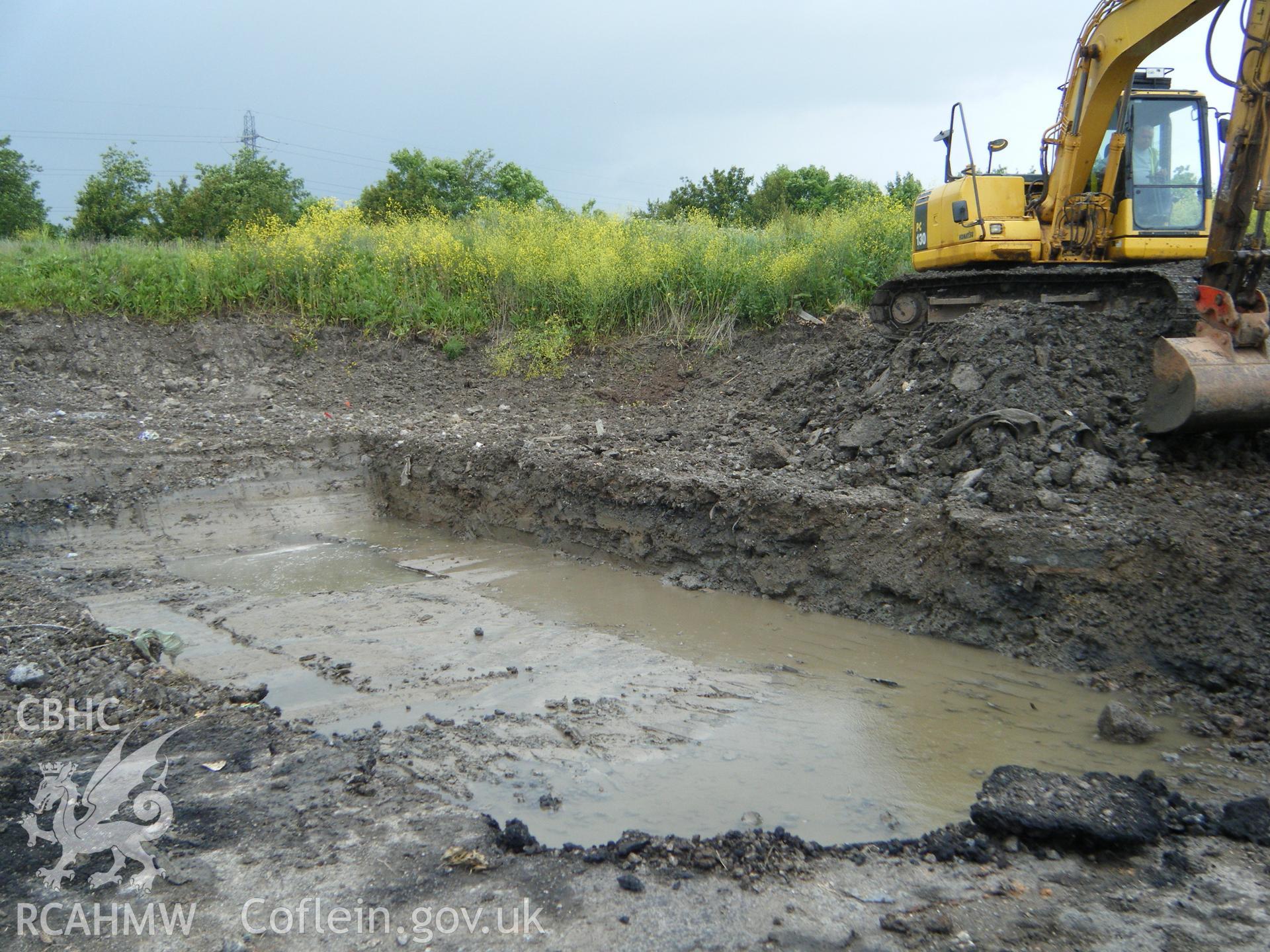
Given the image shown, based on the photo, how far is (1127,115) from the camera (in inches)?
314

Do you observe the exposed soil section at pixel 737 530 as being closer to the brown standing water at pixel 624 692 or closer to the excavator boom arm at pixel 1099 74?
the brown standing water at pixel 624 692

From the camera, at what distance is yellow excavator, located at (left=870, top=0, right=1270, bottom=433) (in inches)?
230

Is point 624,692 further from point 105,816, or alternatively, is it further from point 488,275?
point 488,275

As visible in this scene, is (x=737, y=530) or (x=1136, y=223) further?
(x=1136, y=223)

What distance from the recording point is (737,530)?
6.76 m

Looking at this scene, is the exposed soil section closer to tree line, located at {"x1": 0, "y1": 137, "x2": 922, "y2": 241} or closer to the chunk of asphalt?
the chunk of asphalt

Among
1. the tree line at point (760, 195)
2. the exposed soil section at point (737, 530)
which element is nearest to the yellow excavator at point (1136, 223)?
the exposed soil section at point (737, 530)

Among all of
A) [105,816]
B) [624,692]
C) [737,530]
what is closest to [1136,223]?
[737,530]

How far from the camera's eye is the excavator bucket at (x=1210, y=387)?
224 inches

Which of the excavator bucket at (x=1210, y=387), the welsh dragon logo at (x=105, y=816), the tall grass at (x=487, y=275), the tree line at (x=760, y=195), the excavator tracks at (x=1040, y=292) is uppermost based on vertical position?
the tree line at (x=760, y=195)

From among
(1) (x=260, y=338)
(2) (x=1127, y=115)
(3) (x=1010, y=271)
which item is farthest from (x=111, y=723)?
(1) (x=260, y=338)

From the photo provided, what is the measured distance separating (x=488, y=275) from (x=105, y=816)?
39.7 feet

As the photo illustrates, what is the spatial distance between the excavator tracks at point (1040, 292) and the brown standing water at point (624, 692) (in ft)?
12.4

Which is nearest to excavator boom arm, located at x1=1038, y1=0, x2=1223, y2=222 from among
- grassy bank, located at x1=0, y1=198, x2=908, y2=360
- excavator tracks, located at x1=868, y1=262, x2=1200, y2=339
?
excavator tracks, located at x1=868, y1=262, x2=1200, y2=339
